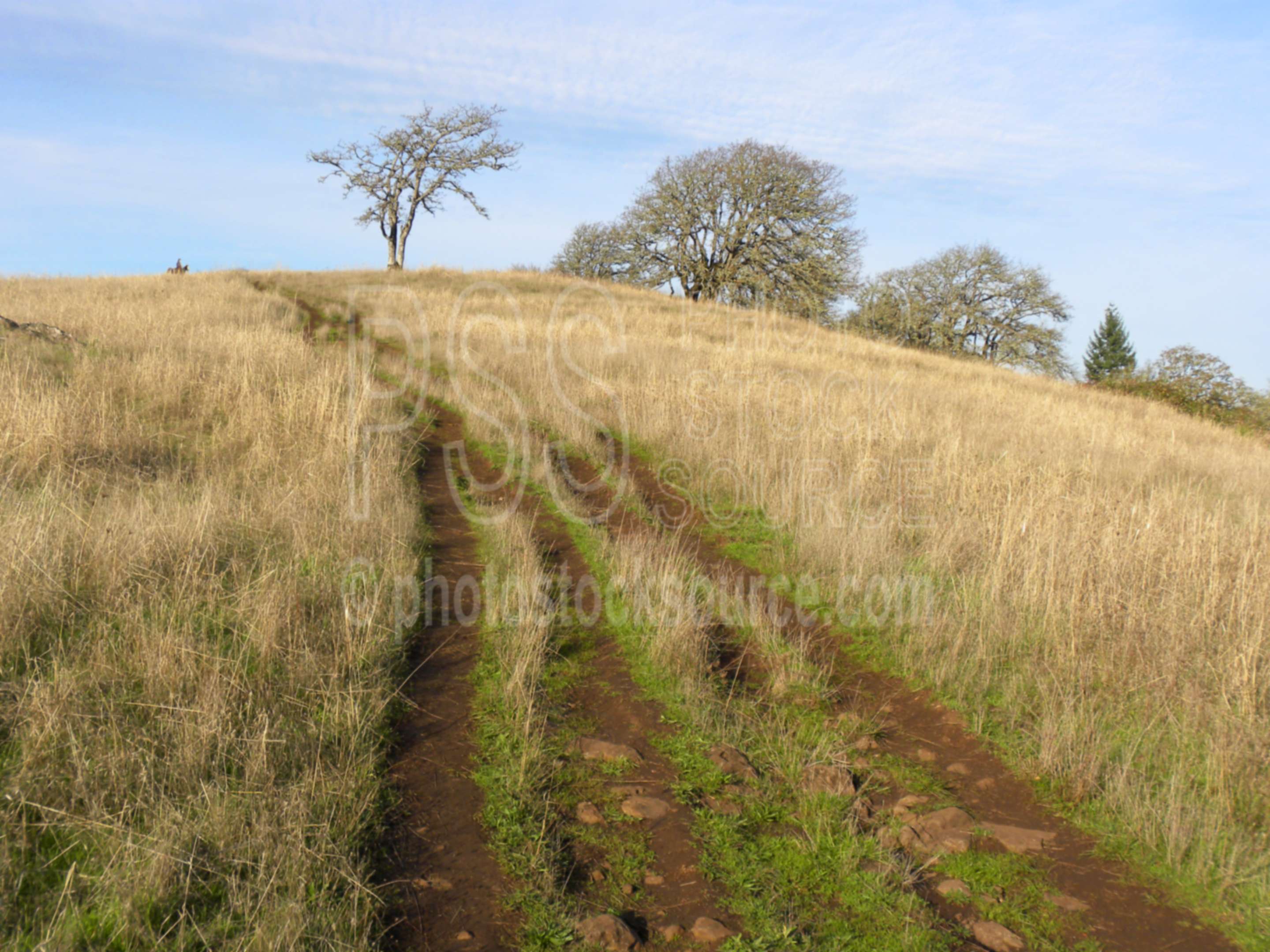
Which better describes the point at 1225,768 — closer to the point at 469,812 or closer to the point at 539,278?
the point at 469,812

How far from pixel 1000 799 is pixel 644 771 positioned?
1.68 metres

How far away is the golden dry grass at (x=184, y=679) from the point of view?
98.2 inches

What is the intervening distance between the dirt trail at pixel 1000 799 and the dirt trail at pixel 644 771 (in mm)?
1182

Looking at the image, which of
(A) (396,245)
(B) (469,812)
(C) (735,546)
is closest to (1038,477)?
(C) (735,546)

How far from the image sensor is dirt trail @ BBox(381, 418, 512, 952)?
2.63 metres

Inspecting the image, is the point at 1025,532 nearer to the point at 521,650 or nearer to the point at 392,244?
the point at 521,650

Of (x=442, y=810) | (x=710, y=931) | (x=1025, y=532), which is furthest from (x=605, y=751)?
(x=1025, y=532)

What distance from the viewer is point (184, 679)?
3.49m

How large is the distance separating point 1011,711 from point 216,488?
5.67 metres

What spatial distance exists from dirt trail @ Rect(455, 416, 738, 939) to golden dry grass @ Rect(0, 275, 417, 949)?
39.7 inches

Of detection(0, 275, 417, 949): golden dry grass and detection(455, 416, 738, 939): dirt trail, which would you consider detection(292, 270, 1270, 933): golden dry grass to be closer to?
detection(455, 416, 738, 939): dirt trail

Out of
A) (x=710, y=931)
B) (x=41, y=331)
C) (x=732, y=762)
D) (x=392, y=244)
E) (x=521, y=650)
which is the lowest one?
(x=710, y=931)

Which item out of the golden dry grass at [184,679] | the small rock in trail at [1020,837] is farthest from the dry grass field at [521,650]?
the small rock in trail at [1020,837]

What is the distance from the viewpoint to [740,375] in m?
13.4
